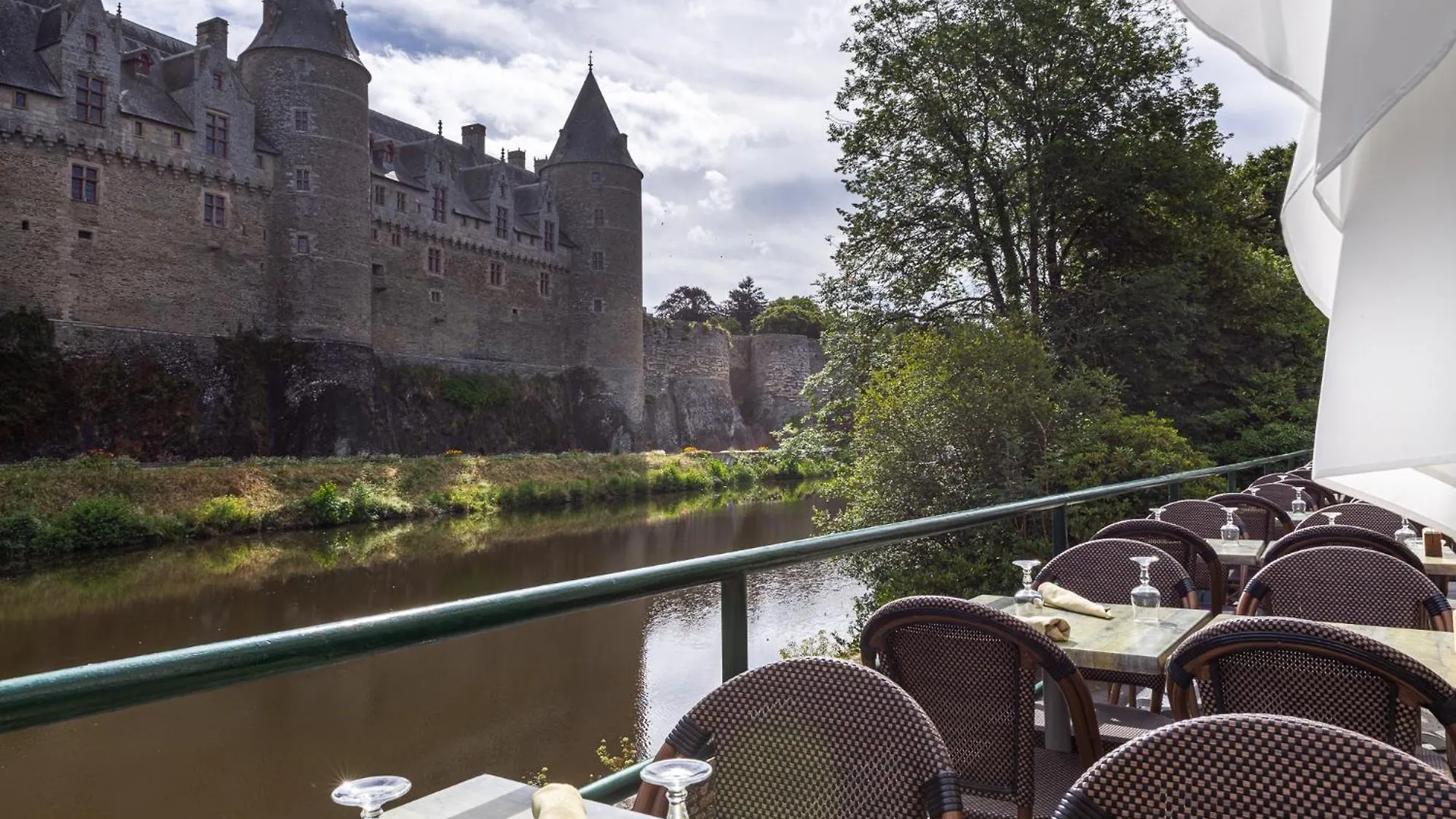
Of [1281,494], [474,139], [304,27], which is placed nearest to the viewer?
[1281,494]

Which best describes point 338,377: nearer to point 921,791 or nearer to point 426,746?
point 426,746

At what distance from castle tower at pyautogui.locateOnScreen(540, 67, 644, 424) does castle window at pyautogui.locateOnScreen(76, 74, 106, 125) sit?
Result: 15.1 meters

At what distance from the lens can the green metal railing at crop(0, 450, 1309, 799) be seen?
42.1 inches

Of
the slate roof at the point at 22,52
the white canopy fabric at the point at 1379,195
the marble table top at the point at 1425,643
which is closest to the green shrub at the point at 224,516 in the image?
the slate roof at the point at 22,52

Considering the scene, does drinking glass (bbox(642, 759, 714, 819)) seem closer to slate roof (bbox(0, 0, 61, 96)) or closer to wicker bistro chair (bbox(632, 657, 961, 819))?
wicker bistro chair (bbox(632, 657, 961, 819))

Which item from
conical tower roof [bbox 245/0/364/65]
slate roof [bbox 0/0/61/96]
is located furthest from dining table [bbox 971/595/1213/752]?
conical tower roof [bbox 245/0/364/65]

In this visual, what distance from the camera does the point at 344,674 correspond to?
9711mm

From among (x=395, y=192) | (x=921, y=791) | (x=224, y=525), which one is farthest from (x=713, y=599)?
(x=395, y=192)

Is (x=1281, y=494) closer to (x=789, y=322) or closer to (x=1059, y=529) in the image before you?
(x=1059, y=529)

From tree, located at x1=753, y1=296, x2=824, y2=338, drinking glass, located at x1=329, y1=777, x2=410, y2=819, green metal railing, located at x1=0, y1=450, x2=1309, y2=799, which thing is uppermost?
tree, located at x1=753, y1=296, x2=824, y2=338

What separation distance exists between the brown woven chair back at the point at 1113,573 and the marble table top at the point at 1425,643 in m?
0.59

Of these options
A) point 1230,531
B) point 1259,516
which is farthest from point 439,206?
point 1230,531

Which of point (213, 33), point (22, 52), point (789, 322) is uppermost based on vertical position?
point (213, 33)

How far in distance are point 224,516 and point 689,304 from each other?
47.4m
